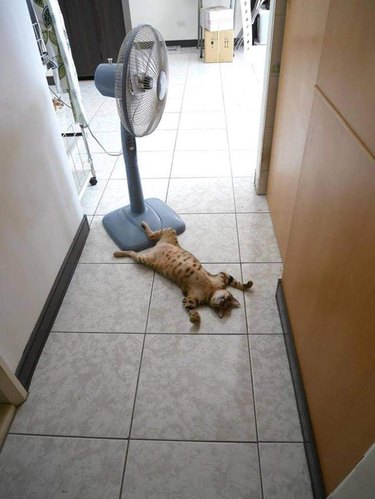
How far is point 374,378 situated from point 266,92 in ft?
5.71

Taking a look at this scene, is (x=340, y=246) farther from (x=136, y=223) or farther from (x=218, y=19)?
(x=218, y=19)

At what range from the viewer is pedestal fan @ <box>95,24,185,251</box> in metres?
1.39

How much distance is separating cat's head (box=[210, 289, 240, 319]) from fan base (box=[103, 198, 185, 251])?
0.58m

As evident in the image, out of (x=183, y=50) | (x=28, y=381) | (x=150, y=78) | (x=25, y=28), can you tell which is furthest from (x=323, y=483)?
(x=183, y=50)

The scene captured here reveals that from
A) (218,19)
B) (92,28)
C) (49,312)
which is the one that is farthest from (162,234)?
(218,19)

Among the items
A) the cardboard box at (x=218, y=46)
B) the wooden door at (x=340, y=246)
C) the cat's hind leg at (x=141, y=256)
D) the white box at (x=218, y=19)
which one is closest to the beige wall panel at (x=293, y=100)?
the wooden door at (x=340, y=246)

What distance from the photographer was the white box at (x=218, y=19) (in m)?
4.44

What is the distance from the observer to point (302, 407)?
125 cm

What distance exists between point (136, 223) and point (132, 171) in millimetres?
316

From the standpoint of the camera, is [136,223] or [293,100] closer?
[293,100]

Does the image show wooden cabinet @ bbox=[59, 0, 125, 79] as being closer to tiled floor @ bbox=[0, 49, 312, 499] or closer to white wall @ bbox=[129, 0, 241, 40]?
white wall @ bbox=[129, 0, 241, 40]

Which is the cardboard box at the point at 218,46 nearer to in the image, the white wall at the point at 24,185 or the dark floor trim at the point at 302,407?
the white wall at the point at 24,185

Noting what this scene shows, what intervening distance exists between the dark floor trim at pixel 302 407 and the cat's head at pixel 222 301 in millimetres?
225

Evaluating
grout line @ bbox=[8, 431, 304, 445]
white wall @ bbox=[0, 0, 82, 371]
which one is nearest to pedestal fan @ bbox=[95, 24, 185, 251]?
white wall @ bbox=[0, 0, 82, 371]
